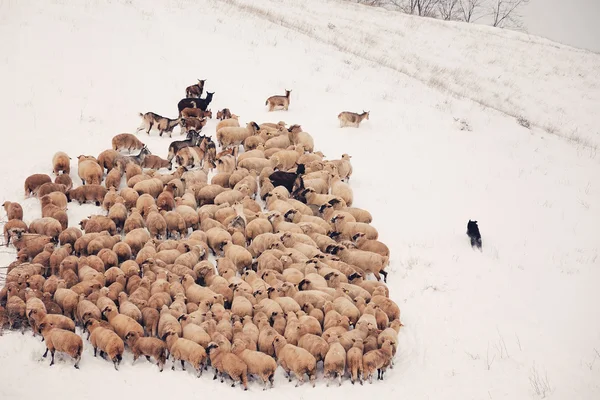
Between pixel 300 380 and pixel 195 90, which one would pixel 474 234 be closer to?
pixel 300 380

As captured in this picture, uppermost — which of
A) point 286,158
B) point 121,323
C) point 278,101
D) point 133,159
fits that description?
→ point 278,101

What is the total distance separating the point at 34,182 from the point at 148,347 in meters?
6.02

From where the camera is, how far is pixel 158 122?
1595 cm

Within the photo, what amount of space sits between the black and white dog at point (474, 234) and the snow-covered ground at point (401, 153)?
0.73 feet

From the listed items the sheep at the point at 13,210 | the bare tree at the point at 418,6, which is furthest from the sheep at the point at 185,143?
the bare tree at the point at 418,6

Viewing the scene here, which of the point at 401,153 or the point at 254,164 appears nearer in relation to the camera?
the point at 254,164

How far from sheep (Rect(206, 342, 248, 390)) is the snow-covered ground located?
26 centimetres

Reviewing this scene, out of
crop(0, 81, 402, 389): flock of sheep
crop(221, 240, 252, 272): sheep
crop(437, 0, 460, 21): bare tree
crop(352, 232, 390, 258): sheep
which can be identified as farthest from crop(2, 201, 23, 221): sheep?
crop(437, 0, 460, 21): bare tree

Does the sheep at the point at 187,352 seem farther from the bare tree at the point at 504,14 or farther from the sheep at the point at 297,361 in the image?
the bare tree at the point at 504,14

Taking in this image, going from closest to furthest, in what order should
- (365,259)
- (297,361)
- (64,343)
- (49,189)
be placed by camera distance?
(64,343), (297,361), (365,259), (49,189)

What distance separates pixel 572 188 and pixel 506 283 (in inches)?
275

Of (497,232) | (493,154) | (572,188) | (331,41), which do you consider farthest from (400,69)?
(497,232)

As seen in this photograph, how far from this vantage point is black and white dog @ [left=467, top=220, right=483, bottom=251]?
42.1ft

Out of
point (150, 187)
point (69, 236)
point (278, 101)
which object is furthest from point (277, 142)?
point (69, 236)
